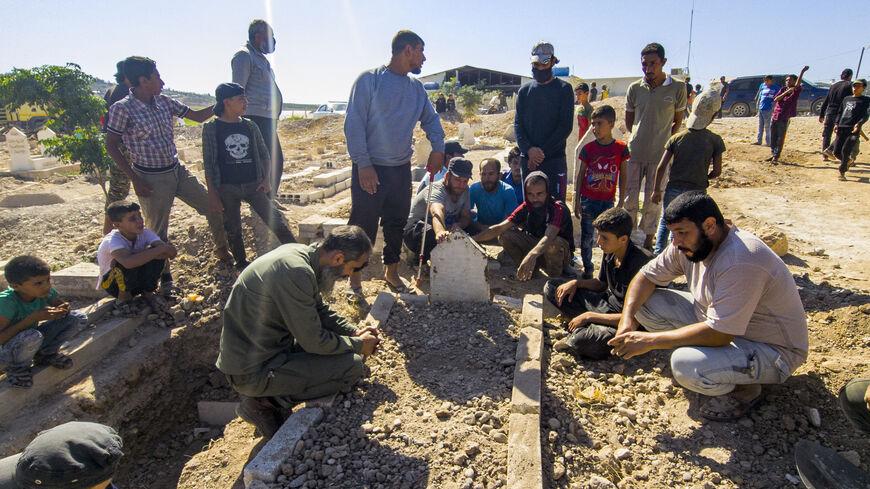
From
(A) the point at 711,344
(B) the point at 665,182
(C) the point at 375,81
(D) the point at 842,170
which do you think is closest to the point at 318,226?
(C) the point at 375,81

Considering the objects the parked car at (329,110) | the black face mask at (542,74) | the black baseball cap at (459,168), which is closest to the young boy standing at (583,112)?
the black face mask at (542,74)

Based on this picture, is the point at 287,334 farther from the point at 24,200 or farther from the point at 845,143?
the point at 845,143

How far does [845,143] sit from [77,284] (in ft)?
37.7

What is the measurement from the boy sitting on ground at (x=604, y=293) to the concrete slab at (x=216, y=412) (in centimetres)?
271

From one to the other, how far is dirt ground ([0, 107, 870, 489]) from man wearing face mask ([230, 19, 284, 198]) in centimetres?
147

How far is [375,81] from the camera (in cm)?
394

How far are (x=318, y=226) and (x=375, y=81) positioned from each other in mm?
2298

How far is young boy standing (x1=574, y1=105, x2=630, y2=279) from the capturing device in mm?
4559

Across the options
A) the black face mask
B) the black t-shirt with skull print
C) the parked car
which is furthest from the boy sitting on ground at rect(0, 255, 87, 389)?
the parked car

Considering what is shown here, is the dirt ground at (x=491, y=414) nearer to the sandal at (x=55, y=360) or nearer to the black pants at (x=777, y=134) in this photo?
the sandal at (x=55, y=360)

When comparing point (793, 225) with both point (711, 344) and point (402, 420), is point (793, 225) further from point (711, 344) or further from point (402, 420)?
point (402, 420)

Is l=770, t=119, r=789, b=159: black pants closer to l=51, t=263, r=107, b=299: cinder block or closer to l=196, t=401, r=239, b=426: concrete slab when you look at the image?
l=196, t=401, r=239, b=426: concrete slab

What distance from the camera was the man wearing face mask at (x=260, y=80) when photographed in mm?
4809

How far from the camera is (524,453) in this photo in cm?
224
